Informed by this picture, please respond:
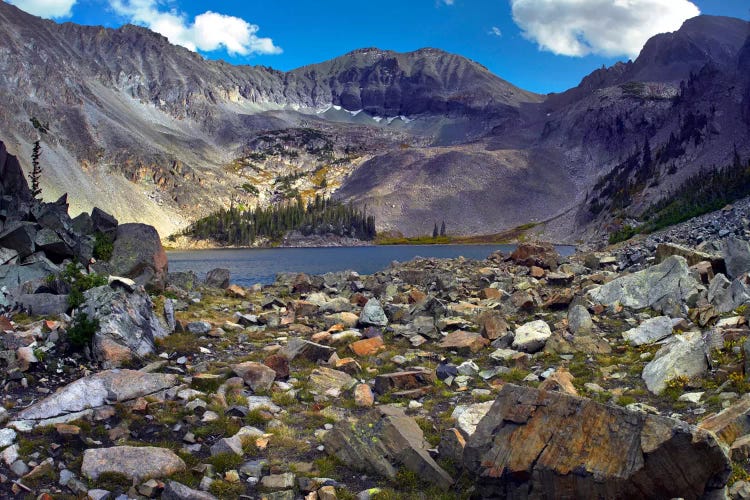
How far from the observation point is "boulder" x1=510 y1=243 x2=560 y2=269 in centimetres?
3969

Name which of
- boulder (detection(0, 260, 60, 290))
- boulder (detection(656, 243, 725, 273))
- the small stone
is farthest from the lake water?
the small stone

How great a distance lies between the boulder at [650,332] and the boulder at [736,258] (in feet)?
17.9

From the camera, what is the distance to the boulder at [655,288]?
1678 cm

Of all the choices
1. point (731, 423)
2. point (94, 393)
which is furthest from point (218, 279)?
point (731, 423)

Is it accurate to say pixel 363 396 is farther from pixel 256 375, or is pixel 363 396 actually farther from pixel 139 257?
pixel 139 257

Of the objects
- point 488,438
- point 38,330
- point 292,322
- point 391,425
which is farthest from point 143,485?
point 292,322

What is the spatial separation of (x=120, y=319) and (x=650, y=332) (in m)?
15.6

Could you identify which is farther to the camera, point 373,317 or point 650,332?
point 373,317

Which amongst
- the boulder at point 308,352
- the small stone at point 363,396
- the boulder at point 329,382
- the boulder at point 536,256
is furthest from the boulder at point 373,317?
the boulder at point 536,256

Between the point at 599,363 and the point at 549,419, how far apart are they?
7.22 meters

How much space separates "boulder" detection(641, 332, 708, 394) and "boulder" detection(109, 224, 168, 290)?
21771 mm

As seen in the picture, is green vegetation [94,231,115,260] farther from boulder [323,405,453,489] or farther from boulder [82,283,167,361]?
boulder [323,405,453,489]

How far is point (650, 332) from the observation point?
47.8 feet

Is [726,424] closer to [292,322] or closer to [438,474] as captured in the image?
[438,474]
